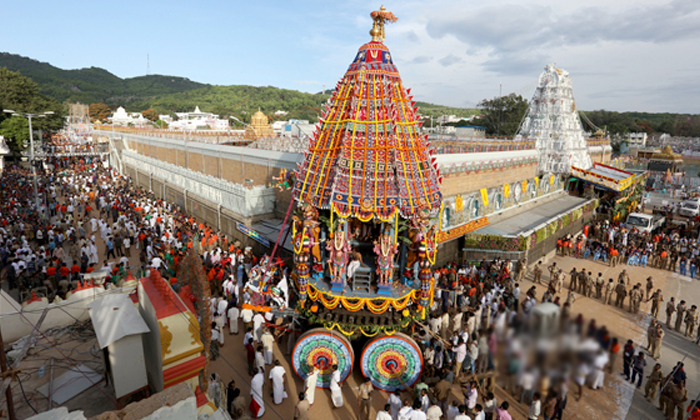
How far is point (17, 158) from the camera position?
44438 millimetres

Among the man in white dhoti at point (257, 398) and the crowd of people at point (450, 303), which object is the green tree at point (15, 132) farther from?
the man in white dhoti at point (257, 398)

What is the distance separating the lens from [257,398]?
318 inches

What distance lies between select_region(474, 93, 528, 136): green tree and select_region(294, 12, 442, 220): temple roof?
57394mm

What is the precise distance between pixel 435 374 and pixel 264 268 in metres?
5.28

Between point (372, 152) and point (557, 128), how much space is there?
27.5 m

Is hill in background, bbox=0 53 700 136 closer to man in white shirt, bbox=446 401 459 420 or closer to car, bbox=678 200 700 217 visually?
car, bbox=678 200 700 217

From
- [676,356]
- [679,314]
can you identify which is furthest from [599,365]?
[679,314]

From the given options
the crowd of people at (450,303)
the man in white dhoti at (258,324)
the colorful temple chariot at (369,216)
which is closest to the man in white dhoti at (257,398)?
the crowd of people at (450,303)

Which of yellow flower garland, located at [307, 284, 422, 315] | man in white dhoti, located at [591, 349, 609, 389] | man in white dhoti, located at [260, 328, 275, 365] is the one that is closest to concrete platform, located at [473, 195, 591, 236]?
yellow flower garland, located at [307, 284, 422, 315]

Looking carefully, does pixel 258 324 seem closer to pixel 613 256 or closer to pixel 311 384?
pixel 311 384

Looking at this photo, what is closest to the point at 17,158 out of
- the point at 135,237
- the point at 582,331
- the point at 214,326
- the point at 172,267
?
the point at 135,237

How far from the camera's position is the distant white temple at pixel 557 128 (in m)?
29.0

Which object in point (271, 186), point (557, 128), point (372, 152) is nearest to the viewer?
point (372, 152)

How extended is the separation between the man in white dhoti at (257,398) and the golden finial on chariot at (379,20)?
27.5ft
